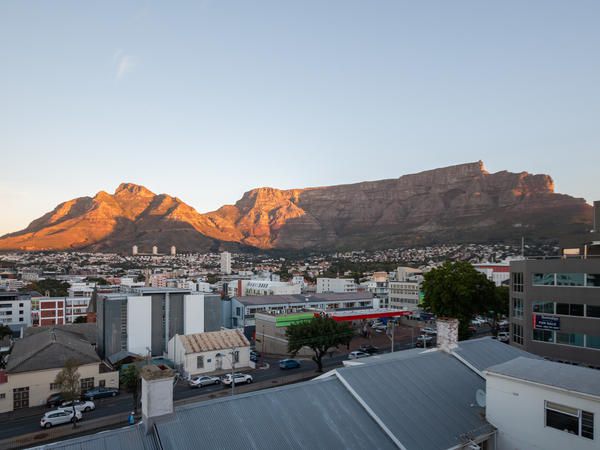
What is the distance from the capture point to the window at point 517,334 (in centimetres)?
3669

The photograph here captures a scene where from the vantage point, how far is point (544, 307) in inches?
1328

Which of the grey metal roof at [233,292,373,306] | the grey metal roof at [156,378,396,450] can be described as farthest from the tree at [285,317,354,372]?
the grey metal roof at [156,378,396,450]

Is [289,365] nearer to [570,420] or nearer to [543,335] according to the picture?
[543,335]

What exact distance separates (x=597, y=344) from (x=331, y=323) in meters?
21.7

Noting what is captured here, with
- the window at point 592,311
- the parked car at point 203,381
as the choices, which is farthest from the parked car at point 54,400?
the window at point 592,311

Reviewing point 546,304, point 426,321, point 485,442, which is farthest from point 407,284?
point 485,442

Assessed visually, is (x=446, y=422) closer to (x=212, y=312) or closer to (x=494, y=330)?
(x=212, y=312)

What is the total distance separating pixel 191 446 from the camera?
10211 millimetres

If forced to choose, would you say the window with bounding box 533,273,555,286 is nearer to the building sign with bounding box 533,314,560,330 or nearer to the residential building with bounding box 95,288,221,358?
the building sign with bounding box 533,314,560,330

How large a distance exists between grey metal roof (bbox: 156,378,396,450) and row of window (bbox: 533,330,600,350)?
85.2 ft

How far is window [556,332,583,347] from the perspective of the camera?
30844 millimetres

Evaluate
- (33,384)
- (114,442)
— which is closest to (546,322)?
(114,442)

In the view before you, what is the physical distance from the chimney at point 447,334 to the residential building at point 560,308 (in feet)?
60.1

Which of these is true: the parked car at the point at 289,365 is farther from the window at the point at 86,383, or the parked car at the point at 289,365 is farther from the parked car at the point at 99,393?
the window at the point at 86,383
